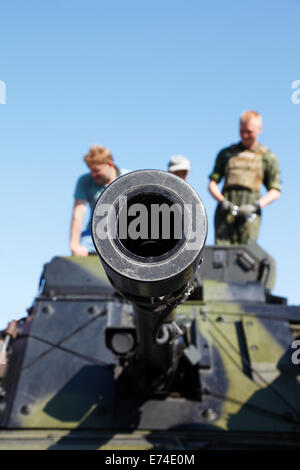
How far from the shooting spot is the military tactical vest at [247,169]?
6.71 m

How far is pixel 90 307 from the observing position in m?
4.37

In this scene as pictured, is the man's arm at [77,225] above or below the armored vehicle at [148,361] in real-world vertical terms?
above

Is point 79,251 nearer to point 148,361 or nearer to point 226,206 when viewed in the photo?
point 226,206

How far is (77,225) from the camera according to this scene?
5551 mm

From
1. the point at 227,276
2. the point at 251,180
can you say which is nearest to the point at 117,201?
the point at 227,276

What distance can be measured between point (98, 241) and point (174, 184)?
0.35m

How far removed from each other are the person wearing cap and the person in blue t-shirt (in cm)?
50
